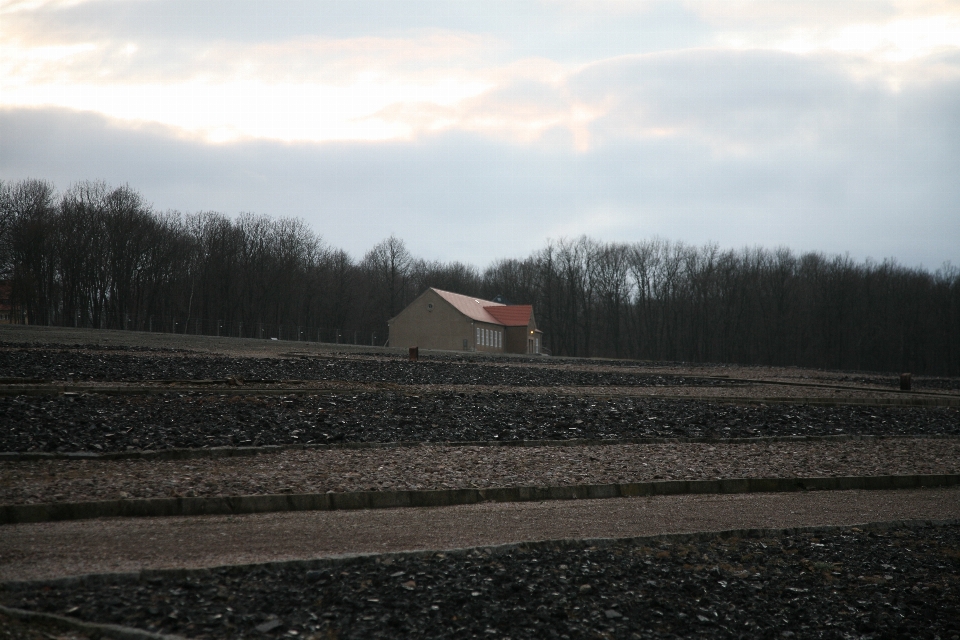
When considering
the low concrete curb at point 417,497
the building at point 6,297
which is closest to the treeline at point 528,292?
the building at point 6,297

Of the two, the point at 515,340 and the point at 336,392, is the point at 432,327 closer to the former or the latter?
the point at 515,340

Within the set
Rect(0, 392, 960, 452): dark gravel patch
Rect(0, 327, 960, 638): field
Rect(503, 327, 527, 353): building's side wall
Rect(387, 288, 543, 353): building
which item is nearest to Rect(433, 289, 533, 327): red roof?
Rect(387, 288, 543, 353): building

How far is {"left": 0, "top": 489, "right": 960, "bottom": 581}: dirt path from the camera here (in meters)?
7.84

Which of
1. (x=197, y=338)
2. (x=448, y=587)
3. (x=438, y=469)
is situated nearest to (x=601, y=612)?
(x=448, y=587)

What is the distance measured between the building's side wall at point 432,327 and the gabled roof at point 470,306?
2.36 feet

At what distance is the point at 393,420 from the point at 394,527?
27.7 feet

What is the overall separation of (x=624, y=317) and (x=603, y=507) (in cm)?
10236

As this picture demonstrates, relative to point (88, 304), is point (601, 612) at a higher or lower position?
lower

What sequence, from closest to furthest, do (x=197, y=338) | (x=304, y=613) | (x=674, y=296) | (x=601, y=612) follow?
(x=304, y=613)
(x=601, y=612)
(x=197, y=338)
(x=674, y=296)

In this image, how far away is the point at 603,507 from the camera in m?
11.2

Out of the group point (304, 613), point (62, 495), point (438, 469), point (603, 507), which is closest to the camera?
point (304, 613)

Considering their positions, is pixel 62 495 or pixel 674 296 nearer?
pixel 62 495

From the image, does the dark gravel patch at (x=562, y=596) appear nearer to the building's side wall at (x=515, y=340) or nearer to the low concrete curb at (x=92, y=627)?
the low concrete curb at (x=92, y=627)

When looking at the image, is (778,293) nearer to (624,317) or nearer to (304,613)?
(624,317)
